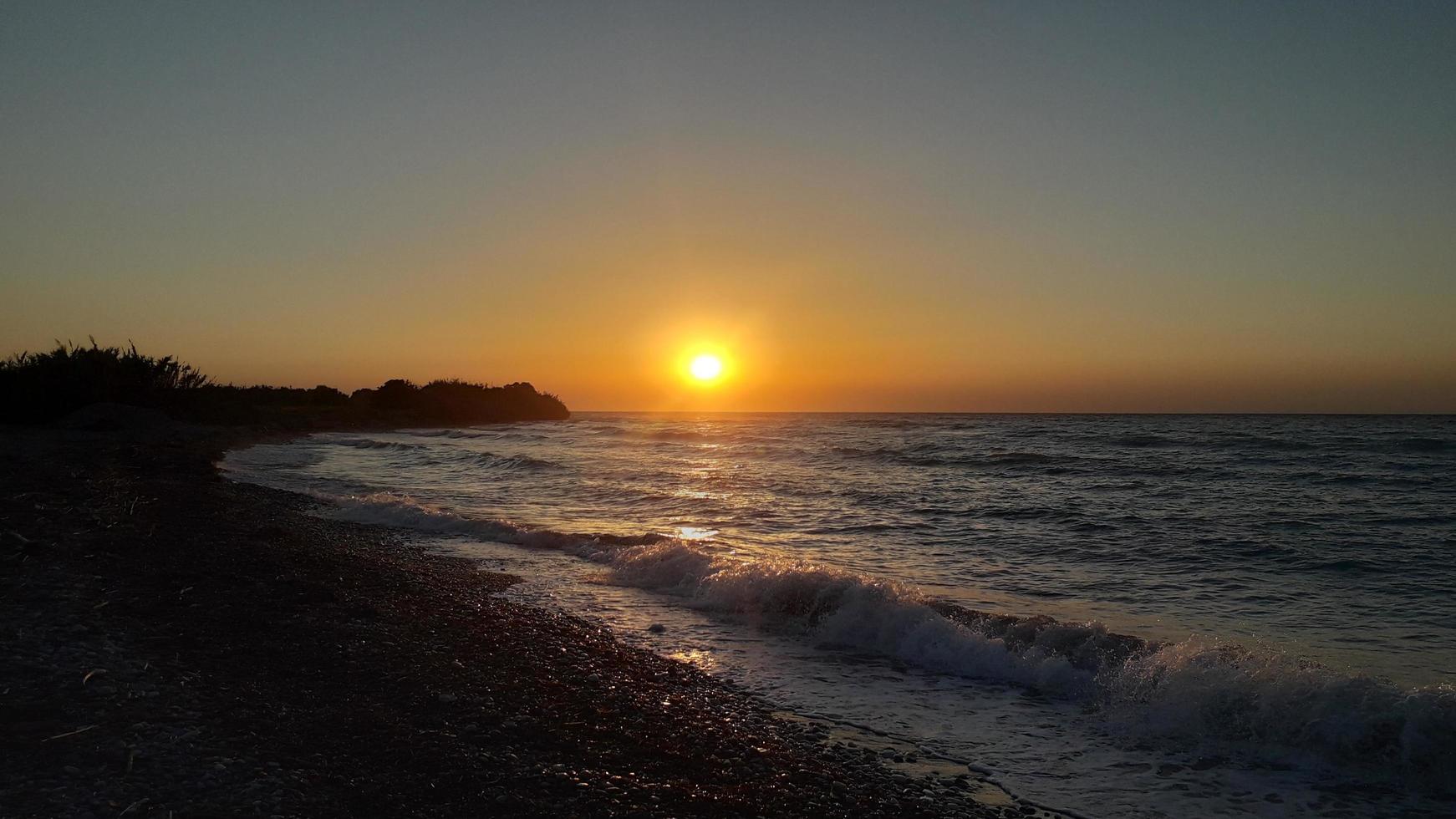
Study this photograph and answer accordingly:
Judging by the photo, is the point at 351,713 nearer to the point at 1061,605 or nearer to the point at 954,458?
the point at 1061,605

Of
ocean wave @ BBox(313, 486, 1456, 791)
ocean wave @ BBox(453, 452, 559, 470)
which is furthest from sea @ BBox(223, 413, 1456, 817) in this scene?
ocean wave @ BBox(453, 452, 559, 470)

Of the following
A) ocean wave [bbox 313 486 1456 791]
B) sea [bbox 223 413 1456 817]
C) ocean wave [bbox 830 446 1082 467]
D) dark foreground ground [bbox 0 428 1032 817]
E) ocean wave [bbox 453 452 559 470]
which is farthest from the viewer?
ocean wave [bbox 830 446 1082 467]

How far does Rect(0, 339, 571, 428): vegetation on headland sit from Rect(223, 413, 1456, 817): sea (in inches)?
680

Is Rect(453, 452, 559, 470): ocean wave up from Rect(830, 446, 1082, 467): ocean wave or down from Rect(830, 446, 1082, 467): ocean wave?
down

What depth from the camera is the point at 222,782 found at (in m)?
4.20

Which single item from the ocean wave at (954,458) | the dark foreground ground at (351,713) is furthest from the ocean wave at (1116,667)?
the ocean wave at (954,458)

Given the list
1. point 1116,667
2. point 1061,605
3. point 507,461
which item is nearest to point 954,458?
point 507,461

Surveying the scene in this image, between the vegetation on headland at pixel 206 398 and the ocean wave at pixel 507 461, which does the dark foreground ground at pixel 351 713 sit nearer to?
the ocean wave at pixel 507 461

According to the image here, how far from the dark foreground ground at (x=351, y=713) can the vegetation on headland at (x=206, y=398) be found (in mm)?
35339

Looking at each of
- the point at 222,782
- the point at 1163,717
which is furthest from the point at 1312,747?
the point at 222,782

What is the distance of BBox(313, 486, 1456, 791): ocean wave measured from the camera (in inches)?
241

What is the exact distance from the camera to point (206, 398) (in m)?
51.7

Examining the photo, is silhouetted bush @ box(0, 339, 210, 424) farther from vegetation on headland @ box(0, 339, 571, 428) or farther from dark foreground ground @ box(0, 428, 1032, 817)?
dark foreground ground @ box(0, 428, 1032, 817)

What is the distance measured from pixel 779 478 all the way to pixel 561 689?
23.9m
